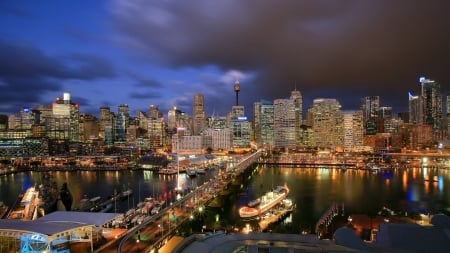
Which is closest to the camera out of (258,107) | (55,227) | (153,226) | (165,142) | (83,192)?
(55,227)

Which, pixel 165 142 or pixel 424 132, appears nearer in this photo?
pixel 424 132

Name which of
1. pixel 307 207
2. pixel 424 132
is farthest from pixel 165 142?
pixel 307 207

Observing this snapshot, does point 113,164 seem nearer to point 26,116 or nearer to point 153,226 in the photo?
point 153,226

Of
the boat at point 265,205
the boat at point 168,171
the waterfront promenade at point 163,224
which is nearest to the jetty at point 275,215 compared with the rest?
the boat at point 265,205

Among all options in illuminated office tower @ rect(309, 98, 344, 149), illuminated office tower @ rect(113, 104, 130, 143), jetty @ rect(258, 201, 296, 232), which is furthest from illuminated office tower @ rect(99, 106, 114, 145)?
jetty @ rect(258, 201, 296, 232)

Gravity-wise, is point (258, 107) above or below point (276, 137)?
above

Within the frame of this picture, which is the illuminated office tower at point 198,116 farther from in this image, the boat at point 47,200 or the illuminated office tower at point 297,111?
the boat at point 47,200
